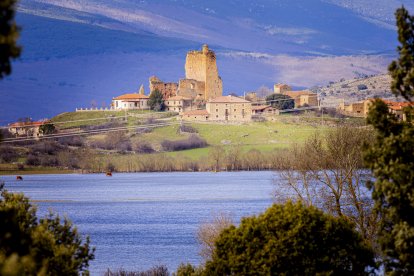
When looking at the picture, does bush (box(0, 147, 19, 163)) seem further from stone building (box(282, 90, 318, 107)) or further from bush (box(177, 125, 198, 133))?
stone building (box(282, 90, 318, 107))

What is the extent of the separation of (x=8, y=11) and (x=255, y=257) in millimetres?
13126

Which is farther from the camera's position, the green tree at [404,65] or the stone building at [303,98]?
the stone building at [303,98]

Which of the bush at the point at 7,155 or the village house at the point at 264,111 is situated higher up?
the village house at the point at 264,111

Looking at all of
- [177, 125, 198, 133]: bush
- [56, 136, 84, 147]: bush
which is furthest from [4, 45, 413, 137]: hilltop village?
[56, 136, 84, 147]: bush

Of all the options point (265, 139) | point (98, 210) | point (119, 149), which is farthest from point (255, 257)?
point (119, 149)

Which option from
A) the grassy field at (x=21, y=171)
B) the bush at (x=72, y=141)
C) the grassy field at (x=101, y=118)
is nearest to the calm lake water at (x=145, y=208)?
the grassy field at (x=21, y=171)

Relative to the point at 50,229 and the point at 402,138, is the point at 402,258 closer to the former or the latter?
the point at 402,138

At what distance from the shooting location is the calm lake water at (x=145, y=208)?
52750 millimetres

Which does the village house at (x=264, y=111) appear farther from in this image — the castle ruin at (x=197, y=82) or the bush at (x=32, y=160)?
the bush at (x=32, y=160)

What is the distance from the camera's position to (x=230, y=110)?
16625 cm

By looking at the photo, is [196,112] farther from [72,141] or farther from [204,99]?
[72,141]

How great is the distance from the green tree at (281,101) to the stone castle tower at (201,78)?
31.8ft

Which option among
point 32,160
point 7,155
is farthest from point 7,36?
point 7,155

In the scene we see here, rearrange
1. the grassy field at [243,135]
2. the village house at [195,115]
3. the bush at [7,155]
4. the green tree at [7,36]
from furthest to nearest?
1. the village house at [195,115]
2. the bush at [7,155]
3. the grassy field at [243,135]
4. the green tree at [7,36]
